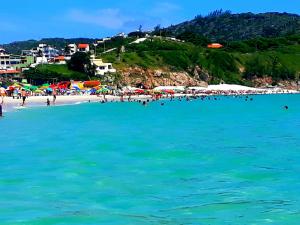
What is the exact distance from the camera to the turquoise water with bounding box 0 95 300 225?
1519 cm

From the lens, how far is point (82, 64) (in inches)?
4936

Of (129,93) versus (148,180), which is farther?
(129,93)

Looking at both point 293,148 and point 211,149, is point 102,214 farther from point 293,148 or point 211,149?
point 293,148

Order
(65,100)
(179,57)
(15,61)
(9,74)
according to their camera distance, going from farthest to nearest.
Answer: (15,61) → (179,57) → (9,74) → (65,100)

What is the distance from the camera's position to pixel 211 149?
29734mm

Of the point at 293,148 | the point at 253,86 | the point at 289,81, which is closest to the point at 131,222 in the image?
the point at 293,148

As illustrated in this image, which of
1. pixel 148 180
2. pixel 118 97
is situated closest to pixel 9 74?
pixel 118 97

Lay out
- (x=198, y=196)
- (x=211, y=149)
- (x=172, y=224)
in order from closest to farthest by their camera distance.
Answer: (x=172, y=224), (x=198, y=196), (x=211, y=149)

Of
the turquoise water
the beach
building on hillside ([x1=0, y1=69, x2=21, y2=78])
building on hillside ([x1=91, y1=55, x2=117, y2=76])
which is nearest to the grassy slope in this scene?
building on hillside ([x1=91, y1=55, x2=117, y2=76])

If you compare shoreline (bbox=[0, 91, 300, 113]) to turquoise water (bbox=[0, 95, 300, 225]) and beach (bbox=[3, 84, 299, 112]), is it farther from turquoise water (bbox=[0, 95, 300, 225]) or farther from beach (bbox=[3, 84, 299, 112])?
turquoise water (bbox=[0, 95, 300, 225])

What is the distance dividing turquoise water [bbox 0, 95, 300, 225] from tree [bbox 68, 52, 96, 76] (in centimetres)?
8839

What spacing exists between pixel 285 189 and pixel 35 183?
8.54 metres

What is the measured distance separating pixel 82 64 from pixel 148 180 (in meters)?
107

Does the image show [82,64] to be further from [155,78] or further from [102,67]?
[155,78]
